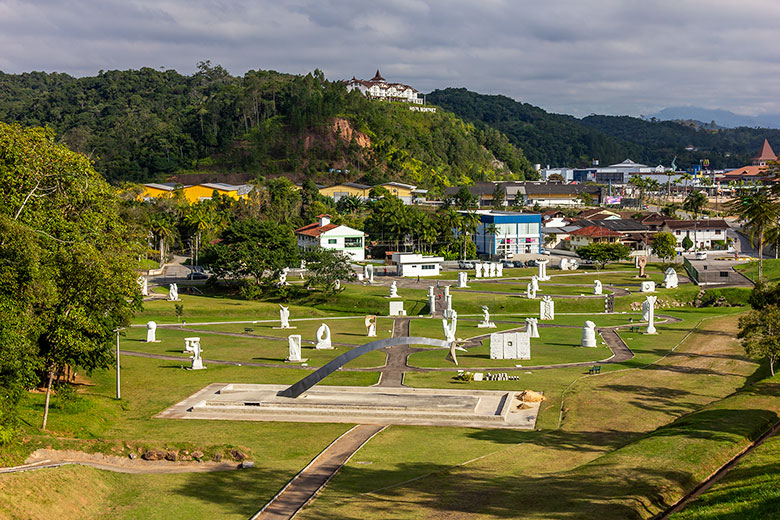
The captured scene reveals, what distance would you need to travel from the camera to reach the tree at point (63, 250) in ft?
119

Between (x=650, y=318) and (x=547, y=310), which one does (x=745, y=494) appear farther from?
(x=547, y=310)

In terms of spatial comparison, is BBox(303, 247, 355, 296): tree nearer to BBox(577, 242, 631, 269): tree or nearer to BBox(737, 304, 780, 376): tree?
BBox(577, 242, 631, 269): tree

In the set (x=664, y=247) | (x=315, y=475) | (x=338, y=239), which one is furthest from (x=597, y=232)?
(x=315, y=475)

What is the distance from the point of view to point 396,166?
19800 centimetres

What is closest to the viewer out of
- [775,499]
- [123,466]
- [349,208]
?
[775,499]

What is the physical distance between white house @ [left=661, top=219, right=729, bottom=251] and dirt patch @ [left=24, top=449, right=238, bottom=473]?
430 ft

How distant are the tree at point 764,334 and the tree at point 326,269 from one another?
49.9 meters

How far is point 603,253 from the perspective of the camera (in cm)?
11619

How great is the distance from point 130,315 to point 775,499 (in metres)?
35.9

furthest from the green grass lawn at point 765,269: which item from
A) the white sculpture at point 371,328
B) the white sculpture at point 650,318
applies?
the white sculpture at point 371,328

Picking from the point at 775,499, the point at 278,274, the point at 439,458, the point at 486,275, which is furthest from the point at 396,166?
the point at 775,499

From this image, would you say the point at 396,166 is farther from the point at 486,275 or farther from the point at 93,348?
the point at 93,348

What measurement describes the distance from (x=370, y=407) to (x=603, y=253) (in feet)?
271

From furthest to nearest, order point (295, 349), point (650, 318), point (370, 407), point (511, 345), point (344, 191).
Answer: point (344, 191), point (650, 318), point (295, 349), point (511, 345), point (370, 407)
